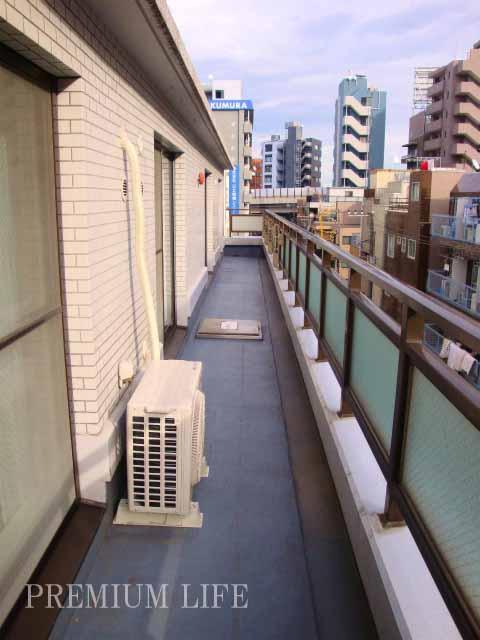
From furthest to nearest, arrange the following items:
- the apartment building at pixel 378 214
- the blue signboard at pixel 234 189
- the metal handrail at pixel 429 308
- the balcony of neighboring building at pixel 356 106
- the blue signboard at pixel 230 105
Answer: the balcony of neighboring building at pixel 356 106
the blue signboard at pixel 230 105
the blue signboard at pixel 234 189
the apartment building at pixel 378 214
the metal handrail at pixel 429 308

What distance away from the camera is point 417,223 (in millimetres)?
37500

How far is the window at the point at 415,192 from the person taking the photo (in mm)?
37500

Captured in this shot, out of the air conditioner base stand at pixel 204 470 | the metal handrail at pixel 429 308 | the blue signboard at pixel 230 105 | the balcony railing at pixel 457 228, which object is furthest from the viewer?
the blue signboard at pixel 230 105

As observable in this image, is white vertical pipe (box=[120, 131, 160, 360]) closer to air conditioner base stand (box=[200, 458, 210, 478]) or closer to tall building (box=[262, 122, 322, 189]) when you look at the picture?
air conditioner base stand (box=[200, 458, 210, 478])

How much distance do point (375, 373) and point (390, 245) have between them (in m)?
43.1

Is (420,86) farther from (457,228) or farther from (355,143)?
(457,228)

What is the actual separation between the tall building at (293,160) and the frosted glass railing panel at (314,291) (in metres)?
103

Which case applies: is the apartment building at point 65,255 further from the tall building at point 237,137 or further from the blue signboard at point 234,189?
the blue signboard at point 234,189

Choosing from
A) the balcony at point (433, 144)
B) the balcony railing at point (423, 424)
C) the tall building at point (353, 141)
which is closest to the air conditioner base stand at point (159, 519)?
the balcony railing at point (423, 424)

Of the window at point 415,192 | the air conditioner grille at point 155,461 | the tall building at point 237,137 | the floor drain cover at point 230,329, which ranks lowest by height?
the floor drain cover at point 230,329

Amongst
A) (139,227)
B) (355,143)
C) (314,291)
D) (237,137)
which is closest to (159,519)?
(139,227)

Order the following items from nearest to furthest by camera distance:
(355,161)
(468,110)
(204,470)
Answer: (204,470) < (468,110) < (355,161)

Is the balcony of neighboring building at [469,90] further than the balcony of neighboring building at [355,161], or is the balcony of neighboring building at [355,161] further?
the balcony of neighboring building at [355,161]

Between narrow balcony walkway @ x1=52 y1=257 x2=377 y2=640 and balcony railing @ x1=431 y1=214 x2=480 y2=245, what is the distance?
30812mm
